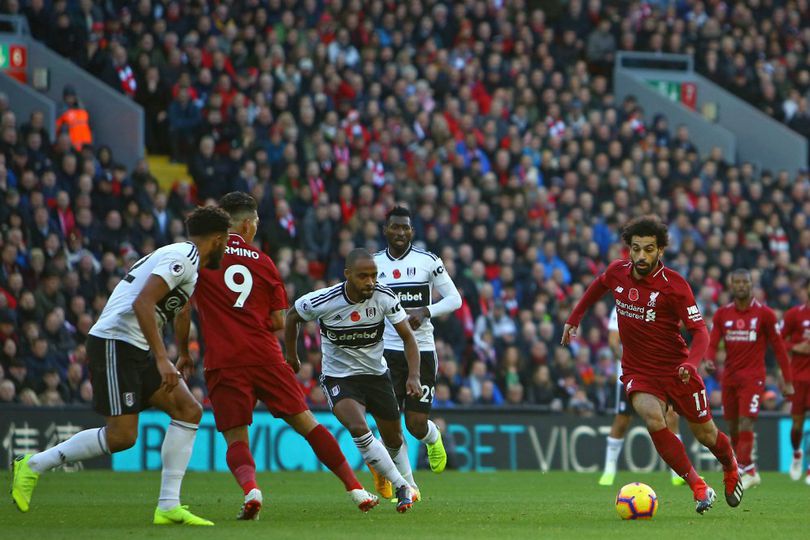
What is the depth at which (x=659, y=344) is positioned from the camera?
1147 cm

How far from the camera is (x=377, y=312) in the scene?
11781 mm

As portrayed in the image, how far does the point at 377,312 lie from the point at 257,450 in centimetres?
861

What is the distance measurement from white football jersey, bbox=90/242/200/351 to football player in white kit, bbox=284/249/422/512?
5.20ft

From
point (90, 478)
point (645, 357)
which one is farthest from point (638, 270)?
point (90, 478)

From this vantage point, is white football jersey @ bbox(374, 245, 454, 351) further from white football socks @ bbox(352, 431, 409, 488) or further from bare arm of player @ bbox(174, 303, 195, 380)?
bare arm of player @ bbox(174, 303, 195, 380)

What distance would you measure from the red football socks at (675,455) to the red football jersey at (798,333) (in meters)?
7.63

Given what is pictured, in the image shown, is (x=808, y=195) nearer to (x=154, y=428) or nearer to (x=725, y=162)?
(x=725, y=162)

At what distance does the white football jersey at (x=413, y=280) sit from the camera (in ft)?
45.5

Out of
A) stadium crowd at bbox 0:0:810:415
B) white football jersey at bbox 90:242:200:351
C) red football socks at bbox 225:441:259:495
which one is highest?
stadium crowd at bbox 0:0:810:415

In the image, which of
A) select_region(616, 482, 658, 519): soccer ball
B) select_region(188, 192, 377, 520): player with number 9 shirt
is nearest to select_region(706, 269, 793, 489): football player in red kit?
select_region(616, 482, 658, 519): soccer ball

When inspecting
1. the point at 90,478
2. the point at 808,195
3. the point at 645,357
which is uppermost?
the point at 808,195

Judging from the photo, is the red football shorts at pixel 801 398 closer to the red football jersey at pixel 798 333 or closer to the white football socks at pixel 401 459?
the red football jersey at pixel 798 333

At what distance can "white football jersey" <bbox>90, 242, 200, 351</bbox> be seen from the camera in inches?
392

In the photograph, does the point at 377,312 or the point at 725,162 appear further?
the point at 725,162
